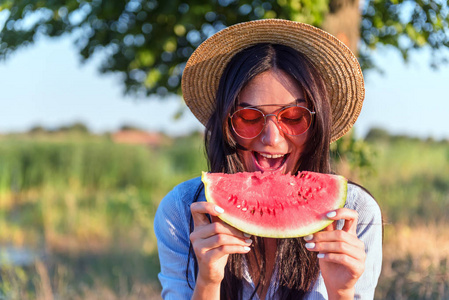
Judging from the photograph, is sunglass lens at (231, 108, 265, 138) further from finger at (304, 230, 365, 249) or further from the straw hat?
finger at (304, 230, 365, 249)

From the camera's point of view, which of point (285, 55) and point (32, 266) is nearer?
point (285, 55)

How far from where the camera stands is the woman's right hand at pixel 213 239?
57.9 inches

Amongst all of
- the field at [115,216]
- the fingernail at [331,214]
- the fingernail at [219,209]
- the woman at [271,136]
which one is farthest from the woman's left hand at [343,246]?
the field at [115,216]

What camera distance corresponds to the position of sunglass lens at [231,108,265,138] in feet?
5.90

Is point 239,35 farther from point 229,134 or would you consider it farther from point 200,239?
point 200,239

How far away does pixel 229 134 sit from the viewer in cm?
189

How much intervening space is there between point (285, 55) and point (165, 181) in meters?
9.07

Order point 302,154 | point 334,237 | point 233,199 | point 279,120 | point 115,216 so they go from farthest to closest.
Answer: point 115,216 < point 302,154 < point 279,120 < point 233,199 < point 334,237

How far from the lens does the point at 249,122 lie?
71.3 inches

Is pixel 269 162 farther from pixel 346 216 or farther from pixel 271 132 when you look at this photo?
pixel 346 216

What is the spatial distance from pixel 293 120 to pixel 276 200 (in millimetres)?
317

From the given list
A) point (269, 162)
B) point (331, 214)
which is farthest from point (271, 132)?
point (331, 214)

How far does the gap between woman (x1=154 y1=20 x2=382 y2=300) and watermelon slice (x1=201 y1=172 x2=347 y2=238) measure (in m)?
0.13

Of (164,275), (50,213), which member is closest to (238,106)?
(164,275)
